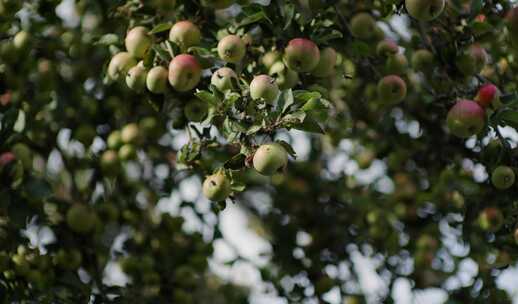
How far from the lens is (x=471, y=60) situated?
92.7 inches

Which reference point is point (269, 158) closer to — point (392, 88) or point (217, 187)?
point (217, 187)

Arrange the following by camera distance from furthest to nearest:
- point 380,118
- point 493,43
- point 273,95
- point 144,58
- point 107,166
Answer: point 380,118 → point 107,166 → point 493,43 → point 144,58 → point 273,95

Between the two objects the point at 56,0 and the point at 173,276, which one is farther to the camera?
the point at 173,276

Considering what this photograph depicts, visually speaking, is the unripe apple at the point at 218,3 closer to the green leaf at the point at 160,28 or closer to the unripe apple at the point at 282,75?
the green leaf at the point at 160,28

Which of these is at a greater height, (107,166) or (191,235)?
(107,166)

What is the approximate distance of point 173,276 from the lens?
10.4 feet

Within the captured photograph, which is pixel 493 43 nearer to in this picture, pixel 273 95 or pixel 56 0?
pixel 273 95

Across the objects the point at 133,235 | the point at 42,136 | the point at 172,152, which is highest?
the point at 42,136

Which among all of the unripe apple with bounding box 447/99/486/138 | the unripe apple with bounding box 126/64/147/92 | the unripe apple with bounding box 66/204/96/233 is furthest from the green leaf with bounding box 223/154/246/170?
the unripe apple with bounding box 66/204/96/233

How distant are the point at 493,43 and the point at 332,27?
31.4 inches

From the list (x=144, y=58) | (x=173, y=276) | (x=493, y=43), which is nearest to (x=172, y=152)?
(x=173, y=276)

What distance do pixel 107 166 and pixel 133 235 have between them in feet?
1.78

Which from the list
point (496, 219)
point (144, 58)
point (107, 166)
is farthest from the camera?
point (107, 166)

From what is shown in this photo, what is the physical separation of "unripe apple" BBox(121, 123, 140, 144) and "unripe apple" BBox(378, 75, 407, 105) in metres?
1.08
